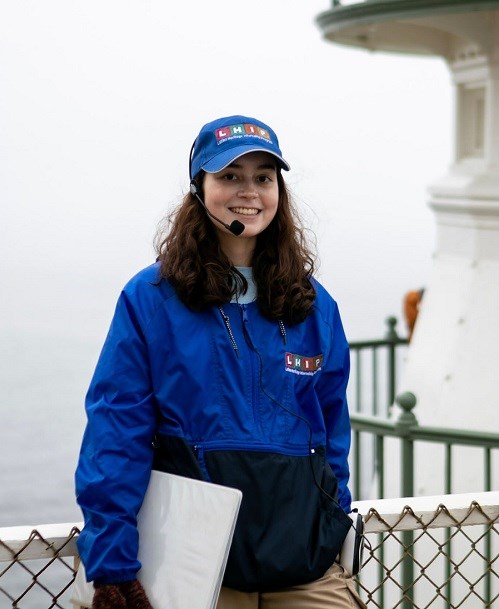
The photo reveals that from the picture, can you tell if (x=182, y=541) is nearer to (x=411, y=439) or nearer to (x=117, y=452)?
(x=117, y=452)

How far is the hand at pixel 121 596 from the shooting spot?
2.30 meters

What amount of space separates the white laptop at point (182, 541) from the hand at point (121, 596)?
3cm

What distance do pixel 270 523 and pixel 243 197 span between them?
728 mm

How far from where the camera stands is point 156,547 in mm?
2396

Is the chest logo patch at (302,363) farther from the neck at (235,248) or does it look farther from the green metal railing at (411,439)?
the green metal railing at (411,439)

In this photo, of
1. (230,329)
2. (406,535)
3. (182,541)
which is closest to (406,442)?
(406,535)

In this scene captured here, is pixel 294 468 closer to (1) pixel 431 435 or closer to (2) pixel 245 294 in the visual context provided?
(2) pixel 245 294

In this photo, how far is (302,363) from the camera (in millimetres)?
2572

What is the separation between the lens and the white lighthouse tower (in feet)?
21.9

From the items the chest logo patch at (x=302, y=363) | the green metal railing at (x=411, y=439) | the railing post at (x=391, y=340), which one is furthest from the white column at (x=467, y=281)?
the chest logo patch at (x=302, y=363)

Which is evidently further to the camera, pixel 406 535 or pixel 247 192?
pixel 406 535

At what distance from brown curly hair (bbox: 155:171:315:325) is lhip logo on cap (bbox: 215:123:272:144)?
119mm

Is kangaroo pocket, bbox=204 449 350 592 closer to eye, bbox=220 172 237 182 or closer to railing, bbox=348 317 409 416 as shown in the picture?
eye, bbox=220 172 237 182

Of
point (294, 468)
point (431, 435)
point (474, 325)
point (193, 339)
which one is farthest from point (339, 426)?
point (474, 325)
